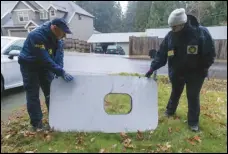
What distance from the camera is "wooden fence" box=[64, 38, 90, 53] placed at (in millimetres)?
32644

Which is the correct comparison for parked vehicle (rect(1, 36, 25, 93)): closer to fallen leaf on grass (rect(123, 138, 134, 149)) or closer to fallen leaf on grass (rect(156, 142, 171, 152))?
fallen leaf on grass (rect(123, 138, 134, 149))

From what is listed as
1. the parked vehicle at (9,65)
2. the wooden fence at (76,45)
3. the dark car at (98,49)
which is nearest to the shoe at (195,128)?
the parked vehicle at (9,65)

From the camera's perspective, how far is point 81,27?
4091 centimetres

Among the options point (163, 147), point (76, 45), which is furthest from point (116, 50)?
point (163, 147)

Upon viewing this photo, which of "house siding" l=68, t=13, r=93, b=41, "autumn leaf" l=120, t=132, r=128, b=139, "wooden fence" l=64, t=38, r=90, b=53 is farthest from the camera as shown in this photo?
"house siding" l=68, t=13, r=93, b=41

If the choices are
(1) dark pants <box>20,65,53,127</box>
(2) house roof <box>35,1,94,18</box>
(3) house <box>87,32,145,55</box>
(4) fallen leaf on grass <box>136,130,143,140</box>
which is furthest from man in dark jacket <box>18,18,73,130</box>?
(2) house roof <box>35,1,94,18</box>

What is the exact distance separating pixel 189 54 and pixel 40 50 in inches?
81.2

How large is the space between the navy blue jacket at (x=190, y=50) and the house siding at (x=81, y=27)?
34706 millimetres

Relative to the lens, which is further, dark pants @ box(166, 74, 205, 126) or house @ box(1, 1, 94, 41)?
house @ box(1, 1, 94, 41)

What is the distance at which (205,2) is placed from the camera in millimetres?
32312

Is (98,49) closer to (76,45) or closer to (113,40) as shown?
(76,45)

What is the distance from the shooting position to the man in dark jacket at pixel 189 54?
383 cm

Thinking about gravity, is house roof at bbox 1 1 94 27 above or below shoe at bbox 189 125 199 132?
above

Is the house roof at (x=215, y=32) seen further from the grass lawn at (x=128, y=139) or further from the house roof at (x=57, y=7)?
the grass lawn at (x=128, y=139)
